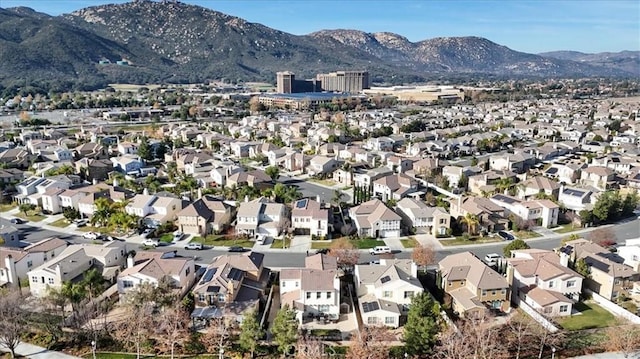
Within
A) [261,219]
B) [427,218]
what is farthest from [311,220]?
[427,218]

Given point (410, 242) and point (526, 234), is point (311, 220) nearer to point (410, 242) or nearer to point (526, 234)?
point (410, 242)

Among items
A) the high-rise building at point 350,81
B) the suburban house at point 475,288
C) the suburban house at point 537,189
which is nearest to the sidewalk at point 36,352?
the suburban house at point 475,288

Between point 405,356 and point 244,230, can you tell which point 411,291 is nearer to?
point 405,356

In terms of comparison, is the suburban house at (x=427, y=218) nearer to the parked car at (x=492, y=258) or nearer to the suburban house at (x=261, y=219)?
the parked car at (x=492, y=258)

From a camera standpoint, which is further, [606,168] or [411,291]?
[606,168]

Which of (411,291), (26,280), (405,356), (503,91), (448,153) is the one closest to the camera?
(405,356)

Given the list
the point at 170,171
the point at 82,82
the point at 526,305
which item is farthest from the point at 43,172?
the point at 82,82

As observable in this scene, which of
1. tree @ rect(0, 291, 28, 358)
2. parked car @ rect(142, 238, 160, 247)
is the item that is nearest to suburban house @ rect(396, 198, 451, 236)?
parked car @ rect(142, 238, 160, 247)
